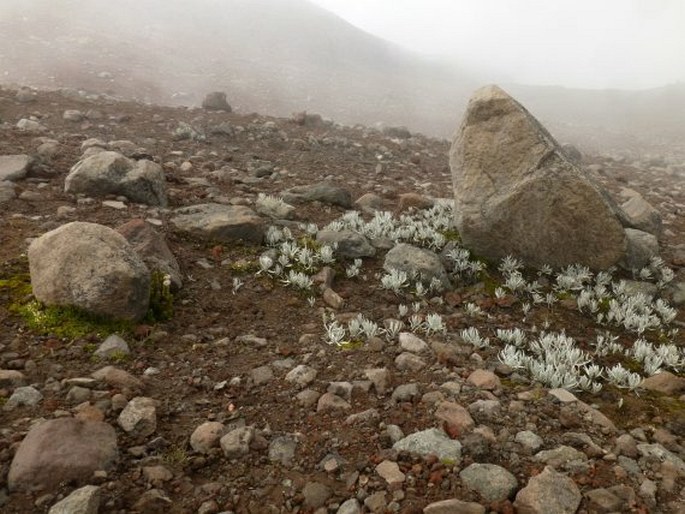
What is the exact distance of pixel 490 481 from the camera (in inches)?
163

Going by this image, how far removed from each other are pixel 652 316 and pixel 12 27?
146 feet

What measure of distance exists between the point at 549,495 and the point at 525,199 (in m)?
5.69

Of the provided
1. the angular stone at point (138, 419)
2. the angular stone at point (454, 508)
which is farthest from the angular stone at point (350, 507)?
the angular stone at point (138, 419)

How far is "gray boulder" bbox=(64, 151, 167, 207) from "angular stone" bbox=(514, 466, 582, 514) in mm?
7697

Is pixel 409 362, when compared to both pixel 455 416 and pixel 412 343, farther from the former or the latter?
pixel 455 416

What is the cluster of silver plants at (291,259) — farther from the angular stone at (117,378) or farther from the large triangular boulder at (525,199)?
the angular stone at (117,378)

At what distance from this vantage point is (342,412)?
5.11m

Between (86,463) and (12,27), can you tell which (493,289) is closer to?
(86,463)

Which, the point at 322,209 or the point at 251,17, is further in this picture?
the point at 251,17

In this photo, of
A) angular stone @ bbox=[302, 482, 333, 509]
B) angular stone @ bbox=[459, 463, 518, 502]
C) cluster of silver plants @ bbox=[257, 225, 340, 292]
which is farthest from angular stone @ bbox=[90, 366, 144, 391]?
angular stone @ bbox=[459, 463, 518, 502]

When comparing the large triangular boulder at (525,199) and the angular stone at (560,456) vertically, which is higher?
the large triangular boulder at (525,199)

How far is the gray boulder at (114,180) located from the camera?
9.34 m

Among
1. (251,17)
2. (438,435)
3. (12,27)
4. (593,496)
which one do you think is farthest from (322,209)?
(251,17)

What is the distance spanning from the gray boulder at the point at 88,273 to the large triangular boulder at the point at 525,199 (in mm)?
5571
